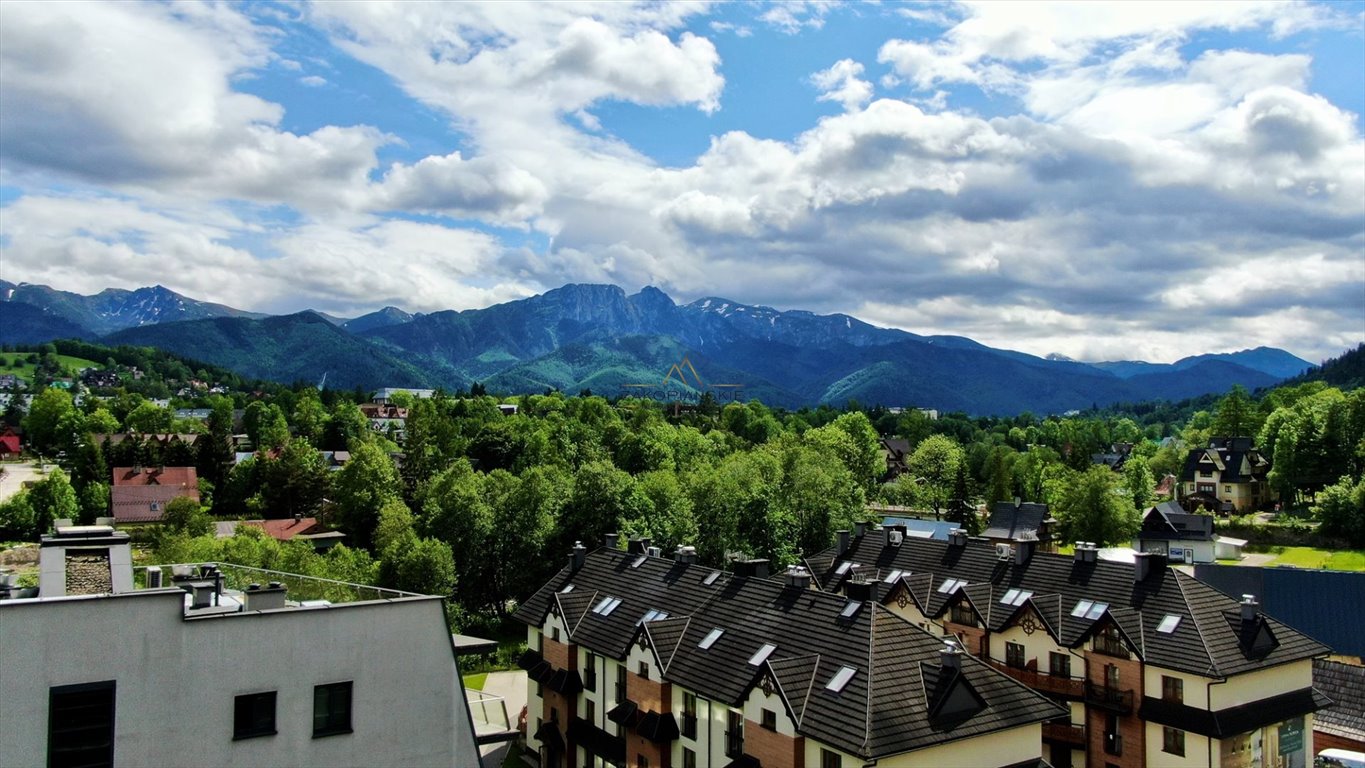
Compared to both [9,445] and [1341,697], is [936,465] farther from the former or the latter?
[9,445]

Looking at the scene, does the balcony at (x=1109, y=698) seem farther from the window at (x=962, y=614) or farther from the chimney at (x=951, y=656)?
the chimney at (x=951, y=656)

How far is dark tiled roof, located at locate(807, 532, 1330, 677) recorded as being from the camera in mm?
30109

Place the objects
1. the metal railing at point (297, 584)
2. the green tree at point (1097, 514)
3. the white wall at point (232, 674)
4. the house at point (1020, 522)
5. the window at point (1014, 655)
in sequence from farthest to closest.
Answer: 1. the green tree at point (1097, 514)
2. the house at point (1020, 522)
3. the window at point (1014, 655)
4. the metal railing at point (297, 584)
5. the white wall at point (232, 674)

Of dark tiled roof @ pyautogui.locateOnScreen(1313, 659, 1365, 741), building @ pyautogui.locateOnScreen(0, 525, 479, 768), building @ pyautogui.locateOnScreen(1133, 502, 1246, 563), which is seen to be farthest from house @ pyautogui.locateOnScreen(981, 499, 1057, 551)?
building @ pyautogui.locateOnScreen(0, 525, 479, 768)

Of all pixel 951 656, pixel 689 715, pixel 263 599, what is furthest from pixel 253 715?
pixel 951 656

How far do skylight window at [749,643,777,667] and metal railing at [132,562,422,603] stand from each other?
13.7 m

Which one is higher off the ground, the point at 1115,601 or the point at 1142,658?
the point at 1115,601

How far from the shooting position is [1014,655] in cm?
3506

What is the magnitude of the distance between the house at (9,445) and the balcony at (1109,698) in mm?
161596

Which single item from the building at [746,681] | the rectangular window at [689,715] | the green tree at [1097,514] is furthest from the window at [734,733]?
the green tree at [1097,514]

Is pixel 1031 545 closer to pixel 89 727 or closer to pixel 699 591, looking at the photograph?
pixel 699 591

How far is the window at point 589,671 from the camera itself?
113ft

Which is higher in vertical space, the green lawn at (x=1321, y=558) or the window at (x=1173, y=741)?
the window at (x=1173, y=741)

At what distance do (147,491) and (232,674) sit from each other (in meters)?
95.1
